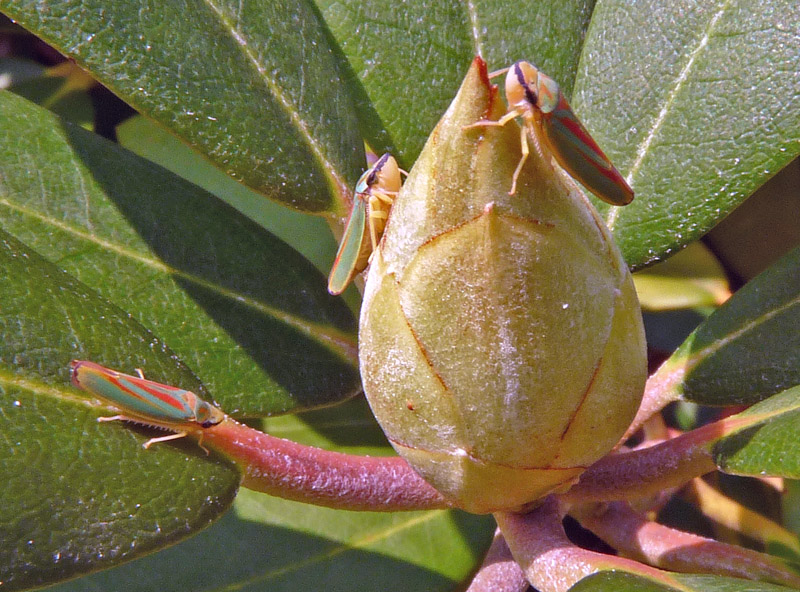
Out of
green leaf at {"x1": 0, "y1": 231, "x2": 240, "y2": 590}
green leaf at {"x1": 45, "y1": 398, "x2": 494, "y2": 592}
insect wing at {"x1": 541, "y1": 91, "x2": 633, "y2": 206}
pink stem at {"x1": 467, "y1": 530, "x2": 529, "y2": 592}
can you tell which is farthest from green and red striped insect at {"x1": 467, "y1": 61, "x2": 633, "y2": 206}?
green leaf at {"x1": 45, "y1": 398, "x2": 494, "y2": 592}

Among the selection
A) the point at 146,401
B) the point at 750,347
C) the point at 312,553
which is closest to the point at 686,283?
the point at 750,347

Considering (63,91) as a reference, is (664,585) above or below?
below

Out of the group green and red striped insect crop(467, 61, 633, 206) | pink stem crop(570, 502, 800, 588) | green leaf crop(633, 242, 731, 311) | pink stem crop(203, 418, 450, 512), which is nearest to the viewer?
green and red striped insect crop(467, 61, 633, 206)

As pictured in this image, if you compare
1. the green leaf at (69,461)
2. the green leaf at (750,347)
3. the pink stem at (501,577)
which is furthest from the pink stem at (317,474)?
the green leaf at (750,347)

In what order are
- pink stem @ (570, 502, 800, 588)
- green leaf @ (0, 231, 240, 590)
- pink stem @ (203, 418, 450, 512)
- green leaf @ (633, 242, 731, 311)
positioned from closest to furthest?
green leaf @ (0, 231, 240, 590), pink stem @ (203, 418, 450, 512), pink stem @ (570, 502, 800, 588), green leaf @ (633, 242, 731, 311)

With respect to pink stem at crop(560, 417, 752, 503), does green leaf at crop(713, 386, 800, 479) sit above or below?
above

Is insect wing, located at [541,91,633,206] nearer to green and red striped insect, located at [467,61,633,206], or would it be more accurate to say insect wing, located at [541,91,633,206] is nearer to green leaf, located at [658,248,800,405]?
green and red striped insect, located at [467,61,633,206]

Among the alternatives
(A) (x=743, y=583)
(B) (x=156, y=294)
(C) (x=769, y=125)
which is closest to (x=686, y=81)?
(C) (x=769, y=125)

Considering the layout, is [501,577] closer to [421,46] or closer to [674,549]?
[674,549]
